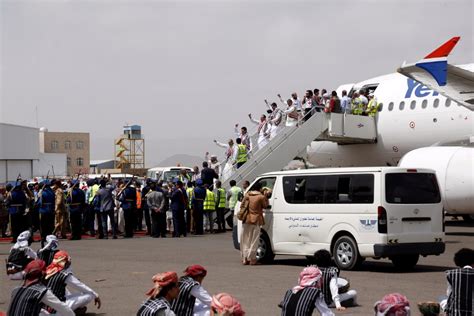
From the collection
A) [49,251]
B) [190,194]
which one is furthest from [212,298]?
[190,194]

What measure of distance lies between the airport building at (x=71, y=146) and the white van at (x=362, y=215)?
81690 millimetres

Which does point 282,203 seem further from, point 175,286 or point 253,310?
point 175,286

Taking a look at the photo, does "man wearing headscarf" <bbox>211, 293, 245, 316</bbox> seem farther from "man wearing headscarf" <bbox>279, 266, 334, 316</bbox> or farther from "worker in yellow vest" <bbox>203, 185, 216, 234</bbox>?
"worker in yellow vest" <bbox>203, 185, 216, 234</bbox>

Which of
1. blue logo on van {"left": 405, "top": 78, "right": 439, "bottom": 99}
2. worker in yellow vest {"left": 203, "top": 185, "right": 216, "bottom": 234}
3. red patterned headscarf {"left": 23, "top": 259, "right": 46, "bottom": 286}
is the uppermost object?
blue logo on van {"left": 405, "top": 78, "right": 439, "bottom": 99}

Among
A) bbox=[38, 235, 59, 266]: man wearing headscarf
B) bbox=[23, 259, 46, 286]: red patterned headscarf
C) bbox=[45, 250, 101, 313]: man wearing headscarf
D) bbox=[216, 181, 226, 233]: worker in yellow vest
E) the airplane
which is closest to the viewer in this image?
bbox=[23, 259, 46, 286]: red patterned headscarf

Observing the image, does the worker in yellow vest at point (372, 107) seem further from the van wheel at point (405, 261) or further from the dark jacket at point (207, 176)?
the van wheel at point (405, 261)

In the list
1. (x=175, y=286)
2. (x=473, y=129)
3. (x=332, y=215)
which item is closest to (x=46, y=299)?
(x=175, y=286)

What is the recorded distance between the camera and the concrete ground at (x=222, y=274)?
11.4m

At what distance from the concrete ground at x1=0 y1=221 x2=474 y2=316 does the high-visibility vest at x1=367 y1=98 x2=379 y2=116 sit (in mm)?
7229

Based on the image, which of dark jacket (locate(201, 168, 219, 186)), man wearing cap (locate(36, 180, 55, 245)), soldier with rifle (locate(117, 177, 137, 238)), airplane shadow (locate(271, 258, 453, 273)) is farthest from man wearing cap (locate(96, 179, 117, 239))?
airplane shadow (locate(271, 258, 453, 273))

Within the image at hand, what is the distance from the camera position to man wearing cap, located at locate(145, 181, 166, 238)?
24.2 metres

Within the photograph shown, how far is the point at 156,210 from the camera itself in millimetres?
24328

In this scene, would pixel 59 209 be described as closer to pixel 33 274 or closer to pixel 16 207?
pixel 16 207

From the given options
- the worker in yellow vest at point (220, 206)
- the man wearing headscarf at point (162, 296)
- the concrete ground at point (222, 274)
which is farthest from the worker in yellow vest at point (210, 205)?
the man wearing headscarf at point (162, 296)
